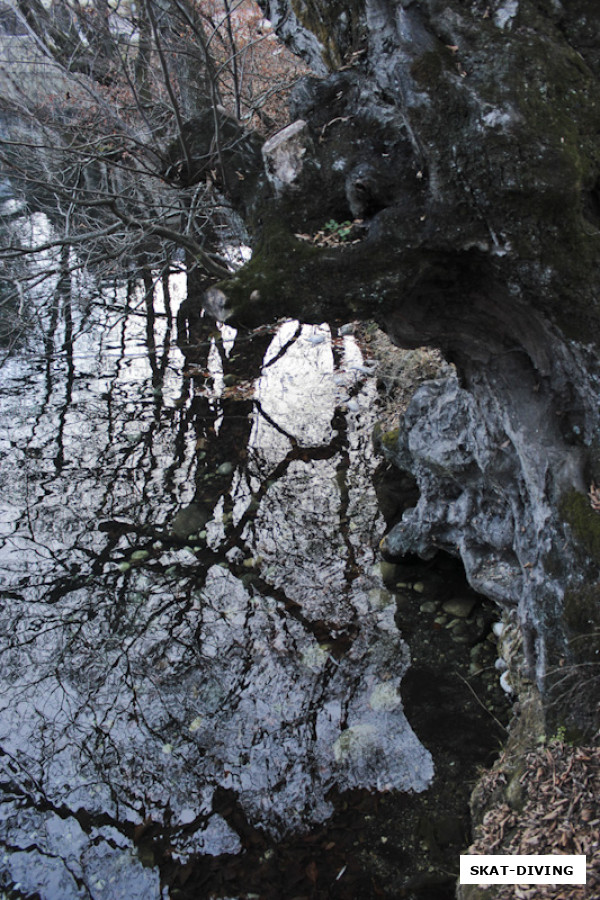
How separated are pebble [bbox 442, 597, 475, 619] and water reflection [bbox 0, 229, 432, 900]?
20.4 inches

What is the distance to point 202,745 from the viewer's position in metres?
4.58

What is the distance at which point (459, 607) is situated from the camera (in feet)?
18.1

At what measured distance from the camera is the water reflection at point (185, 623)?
4.22 metres

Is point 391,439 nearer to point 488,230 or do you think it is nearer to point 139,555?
point 139,555

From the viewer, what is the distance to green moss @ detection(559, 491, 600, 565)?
3381mm

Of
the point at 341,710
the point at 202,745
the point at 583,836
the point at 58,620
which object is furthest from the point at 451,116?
the point at 58,620

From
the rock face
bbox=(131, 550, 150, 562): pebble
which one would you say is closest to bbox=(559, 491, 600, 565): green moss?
the rock face

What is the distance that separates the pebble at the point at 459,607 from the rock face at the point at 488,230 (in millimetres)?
1473

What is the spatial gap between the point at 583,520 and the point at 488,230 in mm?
1602

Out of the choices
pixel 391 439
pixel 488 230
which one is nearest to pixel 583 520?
pixel 488 230

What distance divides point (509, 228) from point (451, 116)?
61cm

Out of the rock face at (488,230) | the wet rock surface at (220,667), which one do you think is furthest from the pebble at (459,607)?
the rock face at (488,230)

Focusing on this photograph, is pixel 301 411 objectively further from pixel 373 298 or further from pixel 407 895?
pixel 407 895

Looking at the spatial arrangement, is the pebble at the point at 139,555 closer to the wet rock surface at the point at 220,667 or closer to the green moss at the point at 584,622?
the wet rock surface at the point at 220,667
